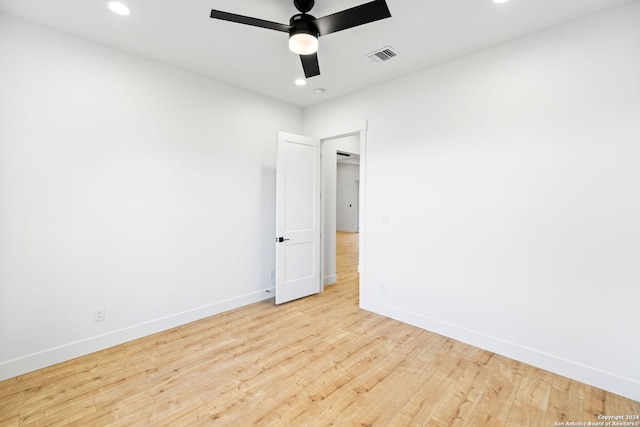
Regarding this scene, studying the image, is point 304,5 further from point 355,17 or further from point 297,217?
point 297,217

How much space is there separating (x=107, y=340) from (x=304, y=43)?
3.28 m

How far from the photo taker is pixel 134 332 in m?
2.93

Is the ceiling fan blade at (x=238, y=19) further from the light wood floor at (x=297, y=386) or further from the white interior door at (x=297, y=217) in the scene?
the light wood floor at (x=297, y=386)

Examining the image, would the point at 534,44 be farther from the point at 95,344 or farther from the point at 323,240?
the point at 95,344

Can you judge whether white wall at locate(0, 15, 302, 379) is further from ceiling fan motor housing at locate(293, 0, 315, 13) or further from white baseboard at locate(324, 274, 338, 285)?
ceiling fan motor housing at locate(293, 0, 315, 13)

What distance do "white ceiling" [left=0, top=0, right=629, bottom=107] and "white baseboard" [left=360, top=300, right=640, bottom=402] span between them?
2.84 m

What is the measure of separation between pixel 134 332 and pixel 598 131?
463 centimetres

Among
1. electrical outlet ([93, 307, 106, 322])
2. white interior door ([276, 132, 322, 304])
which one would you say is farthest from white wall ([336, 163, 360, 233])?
electrical outlet ([93, 307, 106, 322])

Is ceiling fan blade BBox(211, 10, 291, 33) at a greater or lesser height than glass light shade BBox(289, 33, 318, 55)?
greater

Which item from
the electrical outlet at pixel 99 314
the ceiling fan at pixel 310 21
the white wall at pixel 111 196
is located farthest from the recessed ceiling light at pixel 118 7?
the electrical outlet at pixel 99 314


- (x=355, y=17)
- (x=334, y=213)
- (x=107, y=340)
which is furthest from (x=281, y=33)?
(x=107, y=340)

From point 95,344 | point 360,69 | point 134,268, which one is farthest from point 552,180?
point 95,344

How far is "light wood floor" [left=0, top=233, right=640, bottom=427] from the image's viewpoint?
1881 mm

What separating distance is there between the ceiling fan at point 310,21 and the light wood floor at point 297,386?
2605 millimetres
